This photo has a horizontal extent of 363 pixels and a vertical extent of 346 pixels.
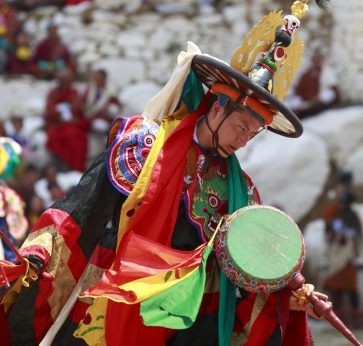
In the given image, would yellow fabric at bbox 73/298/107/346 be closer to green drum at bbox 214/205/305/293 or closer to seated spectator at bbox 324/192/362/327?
green drum at bbox 214/205/305/293

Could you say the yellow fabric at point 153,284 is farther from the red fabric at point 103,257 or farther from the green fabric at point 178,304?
the red fabric at point 103,257

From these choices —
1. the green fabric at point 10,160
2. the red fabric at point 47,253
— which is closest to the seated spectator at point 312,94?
the green fabric at point 10,160

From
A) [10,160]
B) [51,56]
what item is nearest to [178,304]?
[10,160]

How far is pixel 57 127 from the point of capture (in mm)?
12133

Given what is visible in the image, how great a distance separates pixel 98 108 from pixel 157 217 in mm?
7842

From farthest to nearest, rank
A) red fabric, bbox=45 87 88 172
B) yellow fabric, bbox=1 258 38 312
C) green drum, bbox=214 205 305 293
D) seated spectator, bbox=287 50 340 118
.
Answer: seated spectator, bbox=287 50 340 118, red fabric, bbox=45 87 88 172, yellow fabric, bbox=1 258 38 312, green drum, bbox=214 205 305 293

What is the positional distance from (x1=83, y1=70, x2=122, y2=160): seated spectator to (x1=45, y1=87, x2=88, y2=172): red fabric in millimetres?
86

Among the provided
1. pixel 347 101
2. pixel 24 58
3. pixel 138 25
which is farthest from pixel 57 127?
pixel 347 101

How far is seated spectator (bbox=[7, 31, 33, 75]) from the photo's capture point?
43.6 ft

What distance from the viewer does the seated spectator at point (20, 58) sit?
523 inches

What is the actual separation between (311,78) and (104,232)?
26.3 feet

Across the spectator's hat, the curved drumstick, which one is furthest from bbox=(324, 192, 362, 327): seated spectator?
the curved drumstick

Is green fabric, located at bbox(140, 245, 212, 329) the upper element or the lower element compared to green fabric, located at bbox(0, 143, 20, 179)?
upper

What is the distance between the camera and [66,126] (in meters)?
12.1
